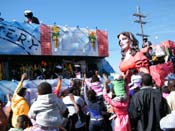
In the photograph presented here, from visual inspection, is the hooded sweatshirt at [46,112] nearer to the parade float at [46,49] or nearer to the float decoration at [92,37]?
the parade float at [46,49]

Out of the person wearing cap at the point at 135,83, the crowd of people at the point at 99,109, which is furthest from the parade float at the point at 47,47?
the person wearing cap at the point at 135,83

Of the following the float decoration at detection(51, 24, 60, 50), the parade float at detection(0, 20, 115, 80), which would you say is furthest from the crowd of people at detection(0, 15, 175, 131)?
the float decoration at detection(51, 24, 60, 50)

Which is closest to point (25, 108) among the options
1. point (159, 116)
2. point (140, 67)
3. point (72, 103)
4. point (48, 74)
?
point (72, 103)

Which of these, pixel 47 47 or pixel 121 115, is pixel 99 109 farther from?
pixel 47 47

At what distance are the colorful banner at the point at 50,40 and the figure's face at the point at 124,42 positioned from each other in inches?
258

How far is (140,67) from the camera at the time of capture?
24.2ft

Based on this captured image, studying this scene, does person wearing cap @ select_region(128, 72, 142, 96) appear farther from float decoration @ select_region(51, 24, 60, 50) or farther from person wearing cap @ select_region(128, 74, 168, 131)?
float decoration @ select_region(51, 24, 60, 50)

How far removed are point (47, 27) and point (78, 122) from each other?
23.0 feet

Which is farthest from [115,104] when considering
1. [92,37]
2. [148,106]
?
[92,37]

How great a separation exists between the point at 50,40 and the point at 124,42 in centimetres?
782

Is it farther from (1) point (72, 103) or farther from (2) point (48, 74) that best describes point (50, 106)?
(2) point (48, 74)

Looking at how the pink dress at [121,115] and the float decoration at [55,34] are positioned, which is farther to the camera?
the float decoration at [55,34]

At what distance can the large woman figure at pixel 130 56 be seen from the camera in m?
7.34

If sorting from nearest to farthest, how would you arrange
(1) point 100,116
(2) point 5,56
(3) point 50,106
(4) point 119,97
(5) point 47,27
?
(3) point 50,106, (4) point 119,97, (1) point 100,116, (2) point 5,56, (5) point 47,27
